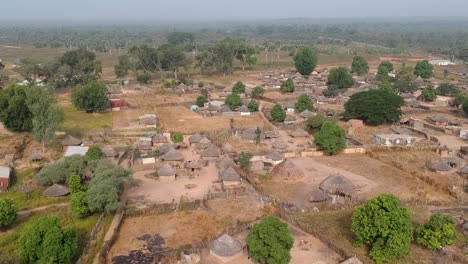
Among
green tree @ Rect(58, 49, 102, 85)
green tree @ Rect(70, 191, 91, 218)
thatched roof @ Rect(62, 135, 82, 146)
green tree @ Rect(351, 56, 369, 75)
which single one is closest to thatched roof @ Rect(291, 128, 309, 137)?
thatched roof @ Rect(62, 135, 82, 146)

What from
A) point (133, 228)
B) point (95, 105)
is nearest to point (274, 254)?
point (133, 228)

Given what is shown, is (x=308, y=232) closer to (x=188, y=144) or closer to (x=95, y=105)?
(x=188, y=144)

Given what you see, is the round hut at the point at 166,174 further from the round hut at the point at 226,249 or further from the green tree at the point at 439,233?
the green tree at the point at 439,233

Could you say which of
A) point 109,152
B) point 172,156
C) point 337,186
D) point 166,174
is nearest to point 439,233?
point 337,186

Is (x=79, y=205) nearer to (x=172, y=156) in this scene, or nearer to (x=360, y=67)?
(x=172, y=156)

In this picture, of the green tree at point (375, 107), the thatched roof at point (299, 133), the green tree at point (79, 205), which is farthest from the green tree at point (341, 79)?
the green tree at point (79, 205)

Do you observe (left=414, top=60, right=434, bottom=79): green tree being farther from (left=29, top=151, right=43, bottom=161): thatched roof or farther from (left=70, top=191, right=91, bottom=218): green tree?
(left=70, top=191, right=91, bottom=218): green tree

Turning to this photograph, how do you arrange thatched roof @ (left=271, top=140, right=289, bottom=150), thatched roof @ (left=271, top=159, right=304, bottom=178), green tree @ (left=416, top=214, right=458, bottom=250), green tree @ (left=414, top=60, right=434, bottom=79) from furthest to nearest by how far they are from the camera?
green tree @ (left=414, top=60, right=434, bottom=79), thatched roof @ (left=271, top=140, right=289, bottom=150), thatched roof @ (left=271, top=159, right=304, bottom=178), green tree @ (left=416, top=214, right=458, bottom=250)
